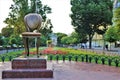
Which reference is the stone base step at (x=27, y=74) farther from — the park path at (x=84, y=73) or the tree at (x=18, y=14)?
the tree at (x=18, y=14)

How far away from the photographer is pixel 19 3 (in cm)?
5853

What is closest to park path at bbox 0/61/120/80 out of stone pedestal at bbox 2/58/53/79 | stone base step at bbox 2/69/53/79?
stone base step at bbox 2/69/53/79

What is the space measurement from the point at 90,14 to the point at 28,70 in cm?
4693

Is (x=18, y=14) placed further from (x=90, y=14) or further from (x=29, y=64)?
(x=29, y=64)

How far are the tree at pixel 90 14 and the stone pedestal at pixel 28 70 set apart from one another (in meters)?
46.0

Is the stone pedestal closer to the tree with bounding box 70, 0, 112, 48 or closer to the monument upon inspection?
the monument

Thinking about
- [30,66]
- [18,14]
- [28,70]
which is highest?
[18,14]

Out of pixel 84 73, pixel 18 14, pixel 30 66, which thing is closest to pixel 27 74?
pixel 30 66

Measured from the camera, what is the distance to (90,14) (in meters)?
61.8

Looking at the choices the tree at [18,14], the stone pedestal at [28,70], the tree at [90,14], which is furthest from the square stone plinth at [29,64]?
the tree at [90,14]

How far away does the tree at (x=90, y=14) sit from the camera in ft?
203

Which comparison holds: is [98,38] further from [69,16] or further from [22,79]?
[22,79]

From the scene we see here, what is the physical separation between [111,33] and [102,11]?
6.97m

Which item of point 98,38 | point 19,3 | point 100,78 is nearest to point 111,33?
point 19,3
